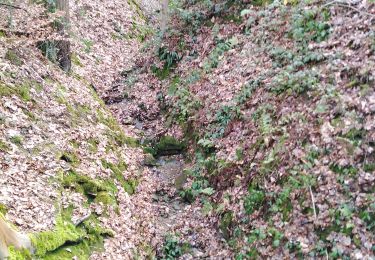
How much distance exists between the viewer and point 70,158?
26.8ft

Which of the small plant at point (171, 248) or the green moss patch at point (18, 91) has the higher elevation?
the green moss patch at point (18, 91)

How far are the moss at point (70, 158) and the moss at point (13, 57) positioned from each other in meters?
3.16

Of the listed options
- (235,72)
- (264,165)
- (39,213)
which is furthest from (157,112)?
(39,213)

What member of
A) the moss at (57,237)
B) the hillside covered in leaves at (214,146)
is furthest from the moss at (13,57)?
the moss at (57,237)

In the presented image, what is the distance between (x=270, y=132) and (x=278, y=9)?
14.7ft

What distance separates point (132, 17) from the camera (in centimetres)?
2059

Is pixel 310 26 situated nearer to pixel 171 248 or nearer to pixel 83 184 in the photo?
pixel 171 248

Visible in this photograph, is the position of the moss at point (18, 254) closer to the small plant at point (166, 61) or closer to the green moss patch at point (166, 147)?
the green moss patch at point (166, 147)

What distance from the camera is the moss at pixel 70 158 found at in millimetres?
8102

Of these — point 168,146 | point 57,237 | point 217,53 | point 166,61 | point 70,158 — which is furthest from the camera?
point 166,61

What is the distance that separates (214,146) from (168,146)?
1.93 metres

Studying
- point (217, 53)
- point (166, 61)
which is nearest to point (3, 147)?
point (217, 53)

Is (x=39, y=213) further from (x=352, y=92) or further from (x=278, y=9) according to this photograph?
(x=278, y=9)

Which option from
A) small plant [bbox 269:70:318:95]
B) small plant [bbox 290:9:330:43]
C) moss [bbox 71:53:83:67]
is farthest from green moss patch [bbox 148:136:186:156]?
moss [bbox 71:53:83:67]
